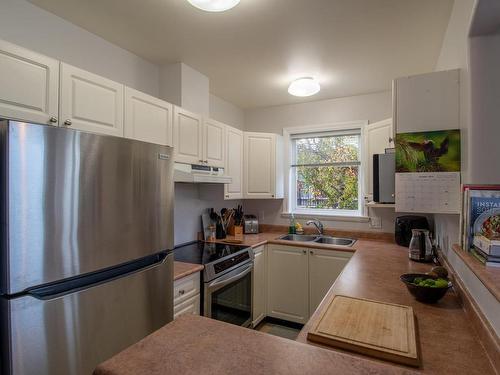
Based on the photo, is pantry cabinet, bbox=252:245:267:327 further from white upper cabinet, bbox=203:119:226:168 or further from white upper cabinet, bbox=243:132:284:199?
white upper cabinet, bbox=203:119:226:168

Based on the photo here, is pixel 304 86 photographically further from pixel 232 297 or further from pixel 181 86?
pixel 232 297

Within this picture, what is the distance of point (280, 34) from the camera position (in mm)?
1972

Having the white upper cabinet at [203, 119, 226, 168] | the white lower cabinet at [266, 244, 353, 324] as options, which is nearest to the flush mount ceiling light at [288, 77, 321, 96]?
the white upper cabinet at [203, 119, 226, 168]

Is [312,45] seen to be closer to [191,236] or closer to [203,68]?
[203,68]

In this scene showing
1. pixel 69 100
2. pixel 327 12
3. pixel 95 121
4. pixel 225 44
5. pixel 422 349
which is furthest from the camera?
pixel 225 44

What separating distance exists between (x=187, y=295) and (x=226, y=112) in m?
2.32

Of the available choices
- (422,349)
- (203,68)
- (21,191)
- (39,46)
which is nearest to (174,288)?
(21,191)

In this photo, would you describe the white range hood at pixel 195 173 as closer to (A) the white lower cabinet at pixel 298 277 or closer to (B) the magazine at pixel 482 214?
(A) the white lower cabinet at pixel 298 277

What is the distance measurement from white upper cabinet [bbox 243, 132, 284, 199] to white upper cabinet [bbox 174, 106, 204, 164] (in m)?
0.88

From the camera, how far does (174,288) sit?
181cm

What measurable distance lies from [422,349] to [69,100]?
1891 millimetres

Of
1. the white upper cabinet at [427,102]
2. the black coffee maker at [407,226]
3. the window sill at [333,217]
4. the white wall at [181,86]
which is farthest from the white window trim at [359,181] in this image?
the white upper cabinet at [427,102]

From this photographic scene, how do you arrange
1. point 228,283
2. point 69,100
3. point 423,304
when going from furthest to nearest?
point 228,283, point 69,100, point 423,304

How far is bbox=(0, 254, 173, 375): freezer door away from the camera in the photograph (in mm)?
1021
